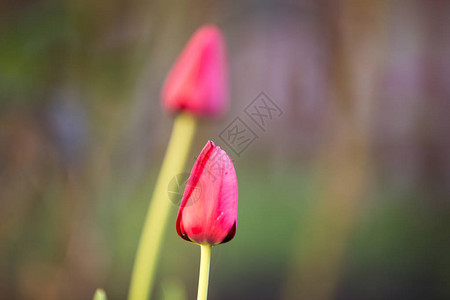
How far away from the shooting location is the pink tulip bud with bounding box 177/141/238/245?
0.27 metres

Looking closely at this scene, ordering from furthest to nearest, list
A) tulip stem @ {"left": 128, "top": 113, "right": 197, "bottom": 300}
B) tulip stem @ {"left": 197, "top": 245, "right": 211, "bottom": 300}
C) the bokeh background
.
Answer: the bokeh background → tulip stem @ {"left": 128, "top": 113, "right": 197, "bottom": 300} → tulip stem @ {"left": 197, "top": 245, "right": 211, "bottom": 300}

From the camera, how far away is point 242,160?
1604mm

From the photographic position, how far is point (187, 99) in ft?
1.85

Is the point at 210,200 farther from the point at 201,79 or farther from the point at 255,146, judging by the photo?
the point at 255,146

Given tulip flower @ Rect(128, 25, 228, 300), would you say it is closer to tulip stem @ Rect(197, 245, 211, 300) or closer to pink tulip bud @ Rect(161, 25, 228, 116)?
pink tulip bud @ Rect(161, 25, 228, 116)

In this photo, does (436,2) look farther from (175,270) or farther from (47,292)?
(47,292)

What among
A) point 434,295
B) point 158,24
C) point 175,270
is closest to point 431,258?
point 434,295

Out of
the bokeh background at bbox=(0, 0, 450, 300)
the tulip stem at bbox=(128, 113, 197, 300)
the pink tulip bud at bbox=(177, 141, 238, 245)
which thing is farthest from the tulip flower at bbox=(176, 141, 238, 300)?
the bokeh background at bbox=(0, 0, 450, 300)

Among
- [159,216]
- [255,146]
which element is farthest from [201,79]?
[255,146]

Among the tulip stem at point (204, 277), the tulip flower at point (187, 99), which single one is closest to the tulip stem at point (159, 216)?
the tulip flower at point (187, 99)

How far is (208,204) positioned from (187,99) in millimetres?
294

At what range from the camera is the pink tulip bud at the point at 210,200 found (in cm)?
27

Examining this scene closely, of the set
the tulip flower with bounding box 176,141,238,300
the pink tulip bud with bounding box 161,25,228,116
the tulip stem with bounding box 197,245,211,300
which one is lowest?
the tulip stem with bounding box 197,245,211,300

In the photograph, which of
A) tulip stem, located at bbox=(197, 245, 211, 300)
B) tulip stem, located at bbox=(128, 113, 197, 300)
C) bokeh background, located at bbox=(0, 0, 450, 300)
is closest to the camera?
tulip stem, located at bbox=(197, 245, 211, 300)
